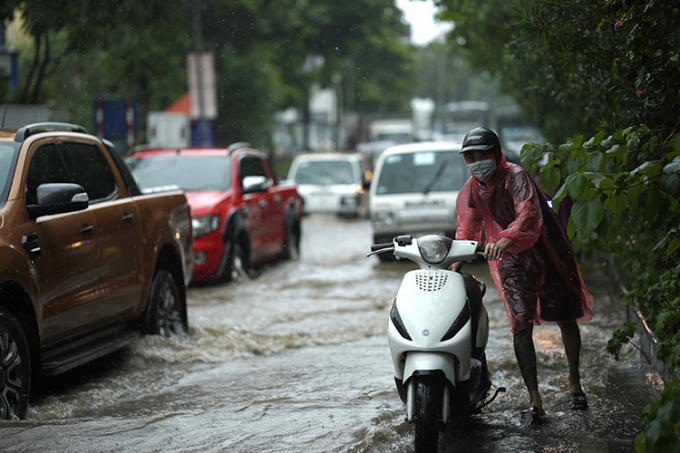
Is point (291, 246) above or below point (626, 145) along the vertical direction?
below

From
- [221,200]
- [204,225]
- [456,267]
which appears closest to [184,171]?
[221,200]

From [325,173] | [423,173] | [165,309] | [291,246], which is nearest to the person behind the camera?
[165,309]

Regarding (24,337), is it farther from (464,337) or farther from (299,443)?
(464,337)

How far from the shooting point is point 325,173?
997 inches

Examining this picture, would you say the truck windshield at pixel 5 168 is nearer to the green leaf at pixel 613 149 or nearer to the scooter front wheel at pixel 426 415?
the scooter front wheel at pixel 426 415

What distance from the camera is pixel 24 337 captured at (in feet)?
18.4

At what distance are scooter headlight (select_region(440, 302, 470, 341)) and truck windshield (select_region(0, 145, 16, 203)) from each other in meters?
2.76

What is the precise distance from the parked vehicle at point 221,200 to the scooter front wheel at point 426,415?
7.35 m

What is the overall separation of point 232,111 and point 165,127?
37.0 ft

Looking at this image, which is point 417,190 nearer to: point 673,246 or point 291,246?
point 291,246

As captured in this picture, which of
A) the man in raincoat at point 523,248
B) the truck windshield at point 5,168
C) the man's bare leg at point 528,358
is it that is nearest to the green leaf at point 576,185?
the man in raincoat at point 523,248

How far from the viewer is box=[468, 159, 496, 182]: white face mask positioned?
5.41m

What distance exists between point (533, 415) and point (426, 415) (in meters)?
1.20

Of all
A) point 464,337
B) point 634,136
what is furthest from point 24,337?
point 634,136
